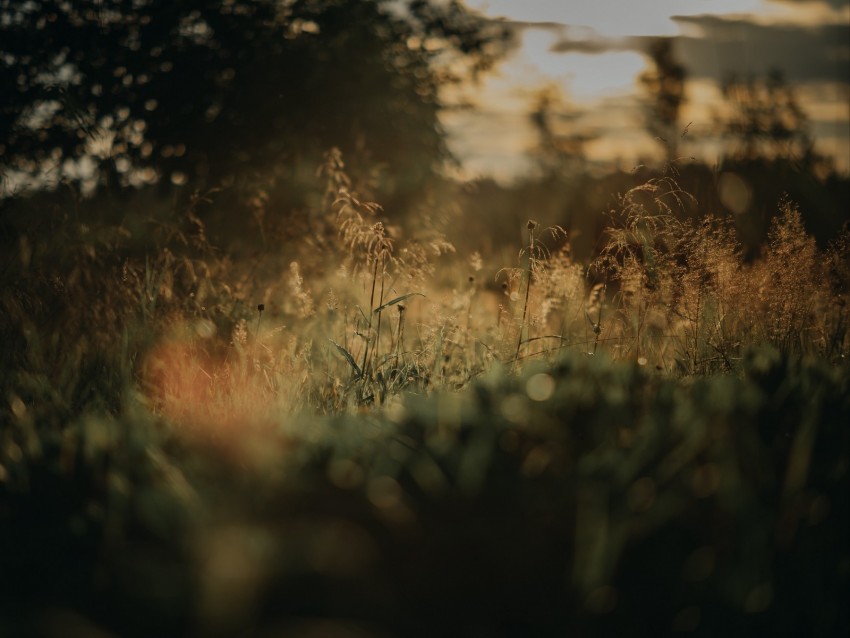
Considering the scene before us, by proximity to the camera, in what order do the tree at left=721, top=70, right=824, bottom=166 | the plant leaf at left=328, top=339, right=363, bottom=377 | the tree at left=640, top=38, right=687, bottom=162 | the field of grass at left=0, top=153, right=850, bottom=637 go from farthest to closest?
1. the tree at left=640, top=38, right=687, bottom=162
2. the tree at left=721, top=70, right=824, bottom=166
3. the plant leaf at left=328, top=339, right=363, bottom=377
4. the field of grass at left=0, top=153, right=850, bottom=637

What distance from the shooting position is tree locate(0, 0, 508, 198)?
6.91 meters

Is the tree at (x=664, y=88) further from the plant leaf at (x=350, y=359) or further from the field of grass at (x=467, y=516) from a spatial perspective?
the field of grass at (x=467, y=516)

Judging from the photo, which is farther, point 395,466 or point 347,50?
point 347,50

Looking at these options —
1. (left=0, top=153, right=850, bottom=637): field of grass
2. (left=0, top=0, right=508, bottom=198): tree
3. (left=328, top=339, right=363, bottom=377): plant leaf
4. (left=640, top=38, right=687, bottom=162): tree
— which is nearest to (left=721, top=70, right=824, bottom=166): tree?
(left=640, top=38, right=687, bottom=162): tree

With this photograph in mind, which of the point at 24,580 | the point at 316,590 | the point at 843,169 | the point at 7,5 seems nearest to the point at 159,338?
the point at 24,580

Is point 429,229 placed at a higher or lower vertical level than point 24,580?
lower

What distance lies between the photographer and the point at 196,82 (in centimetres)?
730

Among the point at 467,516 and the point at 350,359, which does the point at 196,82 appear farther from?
the point at 467,516

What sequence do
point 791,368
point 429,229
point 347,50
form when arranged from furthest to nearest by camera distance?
point 429,229
point 347,50
point 791,368

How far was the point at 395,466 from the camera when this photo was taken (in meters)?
1.73

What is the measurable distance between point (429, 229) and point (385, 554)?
748cm

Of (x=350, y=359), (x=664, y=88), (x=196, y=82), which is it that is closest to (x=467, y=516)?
(x=350, y=359)

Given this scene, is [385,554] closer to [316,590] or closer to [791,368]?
[316,590]

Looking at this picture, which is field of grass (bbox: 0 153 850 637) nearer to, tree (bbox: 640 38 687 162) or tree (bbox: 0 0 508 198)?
tree (bbox: 0 0 508 198)
